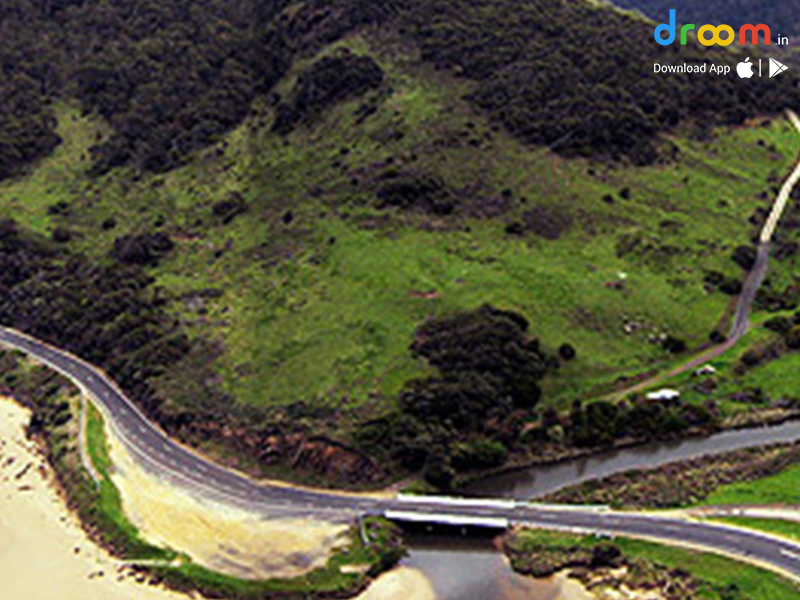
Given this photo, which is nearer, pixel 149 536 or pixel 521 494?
pixel 149 536

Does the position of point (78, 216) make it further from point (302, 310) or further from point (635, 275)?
point (635, 275)

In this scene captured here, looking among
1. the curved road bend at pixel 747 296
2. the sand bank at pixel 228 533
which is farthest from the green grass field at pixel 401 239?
the sand bank at pixel 228 533

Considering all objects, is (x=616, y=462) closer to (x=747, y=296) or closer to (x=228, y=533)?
(x=747, y=296)

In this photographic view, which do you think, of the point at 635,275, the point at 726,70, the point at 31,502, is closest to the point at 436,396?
the point at 635,275

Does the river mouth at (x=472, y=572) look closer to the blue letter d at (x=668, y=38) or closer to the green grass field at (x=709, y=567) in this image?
the green grass field at (x=709, y=567)

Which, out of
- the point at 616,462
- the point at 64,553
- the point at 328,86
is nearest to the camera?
the point at 64,553

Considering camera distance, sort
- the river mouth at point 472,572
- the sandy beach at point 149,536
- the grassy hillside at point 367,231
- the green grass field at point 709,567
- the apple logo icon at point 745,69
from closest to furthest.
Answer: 1. the green grass field at point 709,567
2. the river mouth at point 472,572
3. the sandy beach at point 149,536
4. the grassy hillside at point 367,231
5. the apple logo icon at point 745,69

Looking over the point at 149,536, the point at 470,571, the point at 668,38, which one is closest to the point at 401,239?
the point at 149,536
